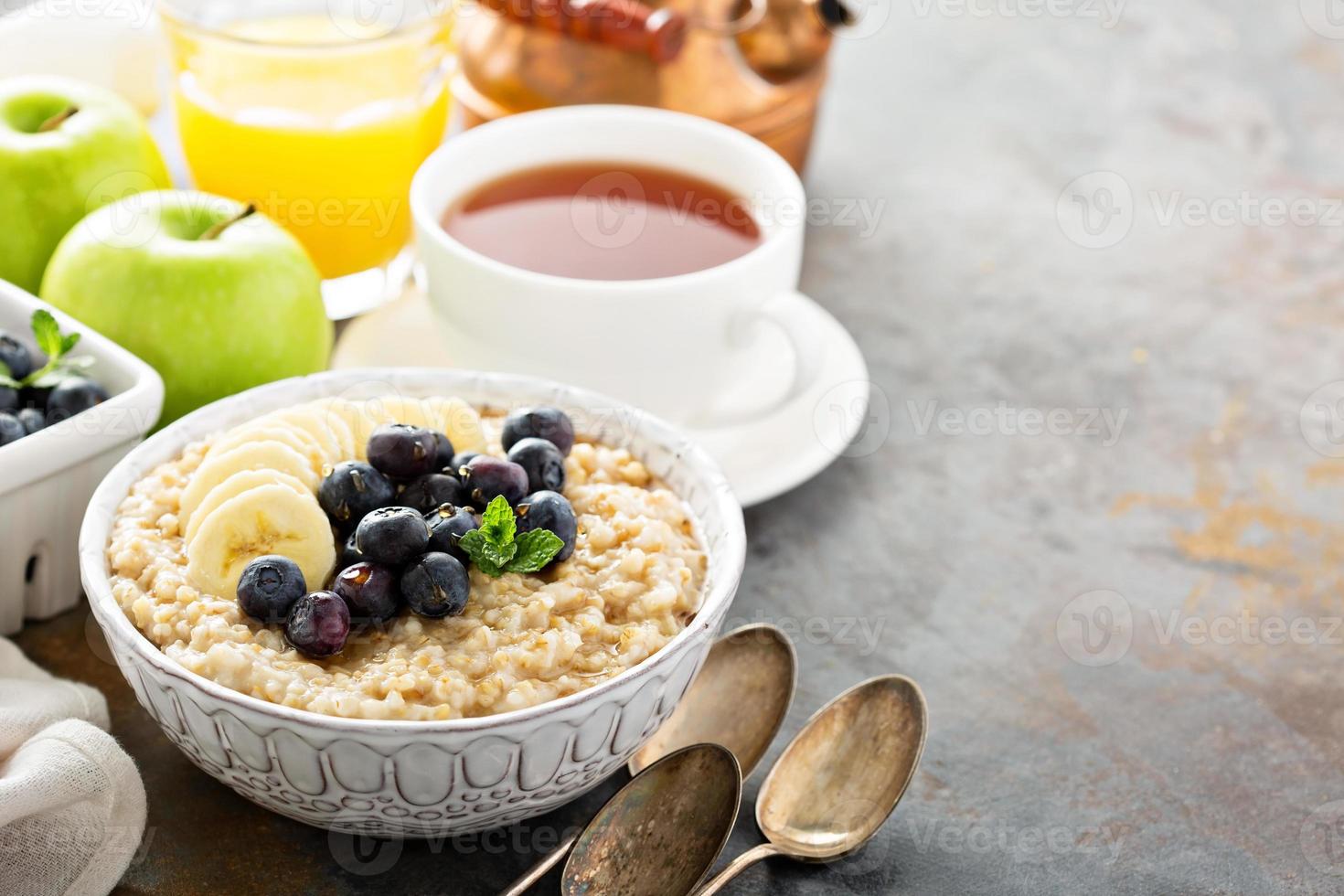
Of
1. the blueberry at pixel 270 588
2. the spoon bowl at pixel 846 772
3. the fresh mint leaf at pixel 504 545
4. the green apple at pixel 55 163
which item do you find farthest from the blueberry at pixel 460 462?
the green apple at pixel 55 163

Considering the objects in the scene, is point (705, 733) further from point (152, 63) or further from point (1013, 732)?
point (152, 63)

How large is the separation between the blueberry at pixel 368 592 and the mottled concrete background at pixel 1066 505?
0.26m

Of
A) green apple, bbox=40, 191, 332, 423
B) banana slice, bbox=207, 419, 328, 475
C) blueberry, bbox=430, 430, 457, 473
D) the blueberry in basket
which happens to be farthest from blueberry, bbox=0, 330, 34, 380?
blueberry, bbox=430, 430, 457, 473

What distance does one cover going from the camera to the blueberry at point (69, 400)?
63.8 inches

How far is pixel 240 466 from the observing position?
1.43 m

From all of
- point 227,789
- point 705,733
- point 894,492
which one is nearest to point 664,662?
point 705,733

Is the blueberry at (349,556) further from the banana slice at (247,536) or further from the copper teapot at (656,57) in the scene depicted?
the copper teapot at (656,57)

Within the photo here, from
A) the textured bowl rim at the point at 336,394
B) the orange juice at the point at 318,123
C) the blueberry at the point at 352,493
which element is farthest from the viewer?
the orange juice at the point at 318,123

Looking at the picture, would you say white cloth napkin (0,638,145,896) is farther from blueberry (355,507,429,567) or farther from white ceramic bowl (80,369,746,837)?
blueberry (355,507,429,567)

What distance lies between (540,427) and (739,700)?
1.23 feet

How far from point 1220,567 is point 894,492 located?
444mm

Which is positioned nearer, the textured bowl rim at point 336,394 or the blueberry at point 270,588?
the textured bowl rim at point 336,394

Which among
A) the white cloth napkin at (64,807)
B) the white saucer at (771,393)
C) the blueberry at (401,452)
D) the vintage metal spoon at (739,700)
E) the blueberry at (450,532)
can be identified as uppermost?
the blueberry at (401,452)

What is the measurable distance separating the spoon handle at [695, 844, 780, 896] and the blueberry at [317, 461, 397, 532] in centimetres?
50
